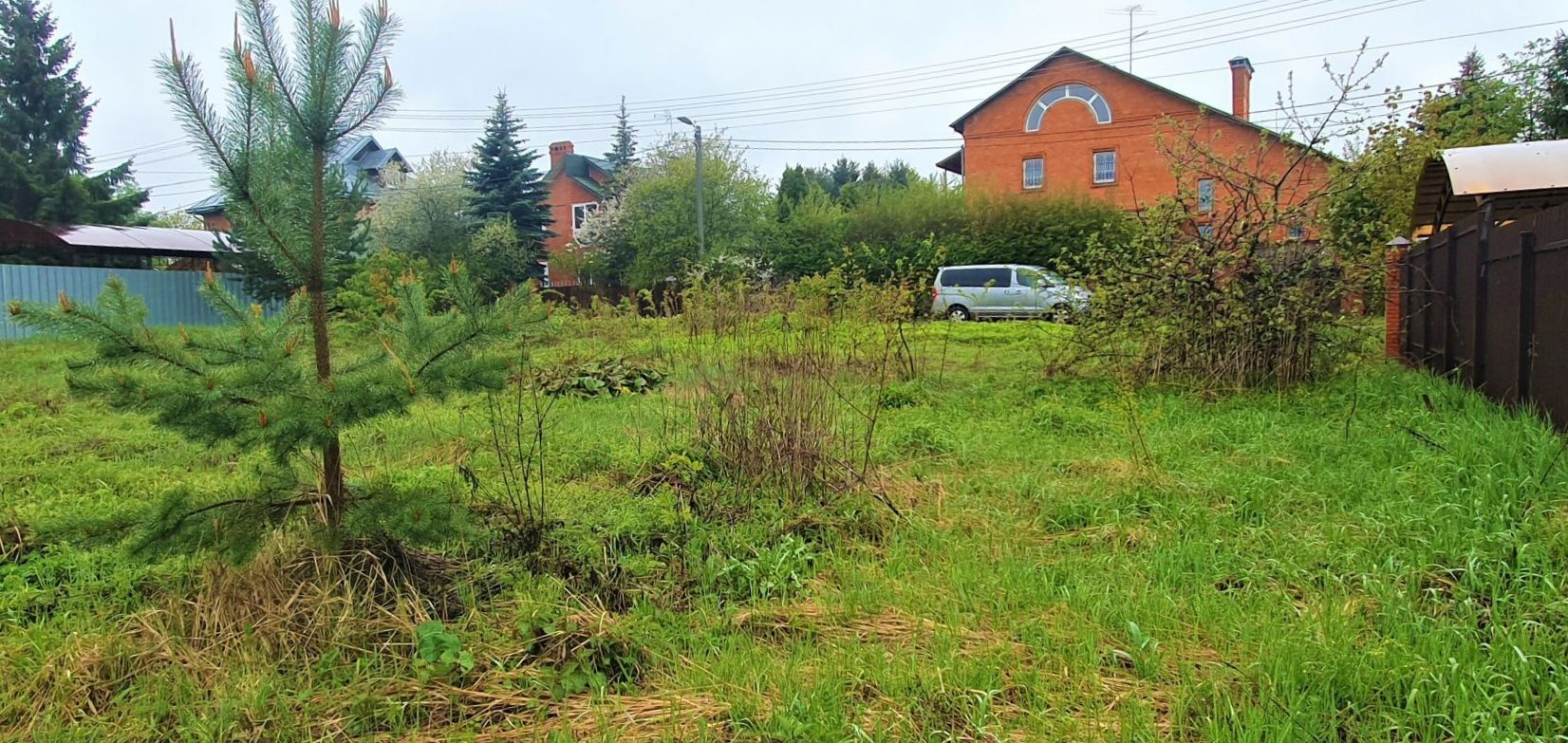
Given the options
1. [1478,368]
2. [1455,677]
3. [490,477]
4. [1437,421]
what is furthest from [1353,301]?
[490,477]

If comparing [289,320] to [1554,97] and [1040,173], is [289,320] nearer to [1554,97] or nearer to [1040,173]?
[1554,97]

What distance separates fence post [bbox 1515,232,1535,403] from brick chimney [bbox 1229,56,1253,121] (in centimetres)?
2468

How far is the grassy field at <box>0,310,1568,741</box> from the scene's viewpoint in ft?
6.76

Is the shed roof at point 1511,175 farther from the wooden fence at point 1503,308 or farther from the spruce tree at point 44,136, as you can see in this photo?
the spruce tree at point 44,136

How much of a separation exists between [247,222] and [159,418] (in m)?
0.68

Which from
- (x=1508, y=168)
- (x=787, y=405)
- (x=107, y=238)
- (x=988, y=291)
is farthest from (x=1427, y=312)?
(x=107, y=238)

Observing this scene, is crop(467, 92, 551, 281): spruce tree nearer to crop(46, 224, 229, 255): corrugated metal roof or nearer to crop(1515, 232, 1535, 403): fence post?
crop(46, 224, 229, 255): corrugated metal roof

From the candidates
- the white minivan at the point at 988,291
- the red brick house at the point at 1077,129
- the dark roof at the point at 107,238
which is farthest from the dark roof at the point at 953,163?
the dark roof at the point at 107,238

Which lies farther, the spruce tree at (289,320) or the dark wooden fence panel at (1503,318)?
the dark wooden fence panel at (1503,318)


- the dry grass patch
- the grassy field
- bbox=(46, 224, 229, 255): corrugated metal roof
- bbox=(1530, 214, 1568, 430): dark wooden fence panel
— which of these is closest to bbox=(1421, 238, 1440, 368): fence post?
bbox=(1530, 214, 1568, 430): dark wooden fence panel

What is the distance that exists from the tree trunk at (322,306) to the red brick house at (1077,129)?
73.5 ft

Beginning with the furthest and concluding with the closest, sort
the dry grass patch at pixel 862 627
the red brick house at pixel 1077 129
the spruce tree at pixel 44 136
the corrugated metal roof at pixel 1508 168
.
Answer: the red brick house at pixel 1077 129
the spruce tree at pixel 44 136
the corrugated metal roof at pixel 1508 168
the dry grass patch at pixel 862 627

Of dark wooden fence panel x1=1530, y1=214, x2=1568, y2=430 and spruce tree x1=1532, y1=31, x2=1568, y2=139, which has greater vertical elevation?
spruce tree x1=1532, y1=31, x2=1568, y2=139

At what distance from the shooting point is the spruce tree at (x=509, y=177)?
89.0 ft
